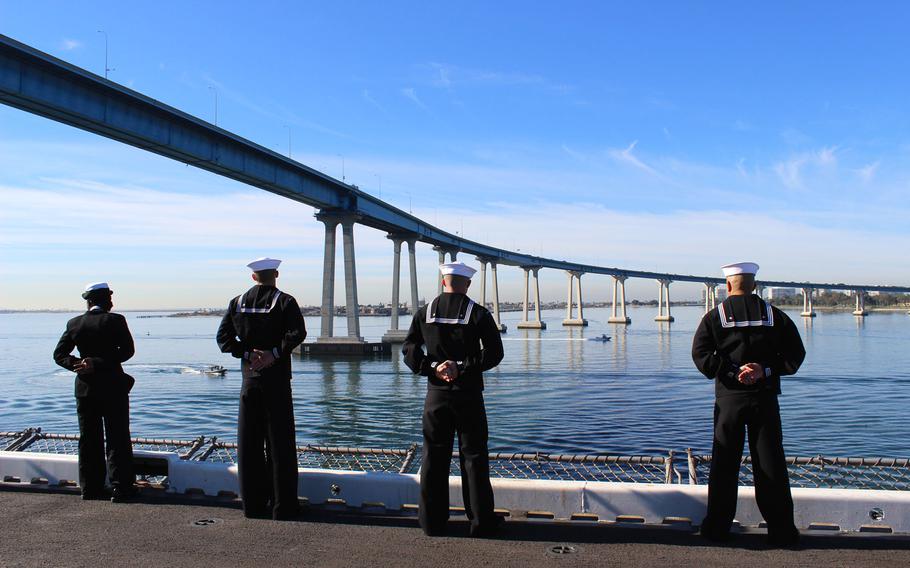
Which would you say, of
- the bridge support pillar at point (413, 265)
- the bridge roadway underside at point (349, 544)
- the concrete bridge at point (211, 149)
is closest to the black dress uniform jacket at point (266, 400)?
the bridge roadway underside at point (349, 544)

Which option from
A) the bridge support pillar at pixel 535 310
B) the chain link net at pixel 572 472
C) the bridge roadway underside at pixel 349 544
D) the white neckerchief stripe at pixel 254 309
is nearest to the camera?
the bridge roadway underside at pixel 349 544

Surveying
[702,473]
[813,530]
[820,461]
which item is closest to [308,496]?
[813,530]

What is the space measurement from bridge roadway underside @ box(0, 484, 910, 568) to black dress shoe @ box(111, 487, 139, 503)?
388 mm

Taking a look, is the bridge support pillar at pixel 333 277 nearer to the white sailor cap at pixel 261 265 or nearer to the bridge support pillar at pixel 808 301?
the white sailor cap at pixel 261 265

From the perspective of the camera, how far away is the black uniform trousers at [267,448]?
684 centimetres

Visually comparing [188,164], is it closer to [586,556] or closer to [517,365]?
[517,365]

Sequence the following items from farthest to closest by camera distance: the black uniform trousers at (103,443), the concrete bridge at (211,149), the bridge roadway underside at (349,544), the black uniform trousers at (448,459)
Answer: the concrete bridge at (211,149)
the black uniform trousers at (103,443)
the black uniform trousers at (448,459)
the bridge roadway underside at (349,544)

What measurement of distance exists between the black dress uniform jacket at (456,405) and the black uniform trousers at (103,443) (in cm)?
312

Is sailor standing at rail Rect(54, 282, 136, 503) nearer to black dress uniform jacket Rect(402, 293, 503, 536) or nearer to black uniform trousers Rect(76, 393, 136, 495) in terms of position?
black uniform trousers Rect(76, 393, 136, 495)

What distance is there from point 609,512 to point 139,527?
12.9 feet

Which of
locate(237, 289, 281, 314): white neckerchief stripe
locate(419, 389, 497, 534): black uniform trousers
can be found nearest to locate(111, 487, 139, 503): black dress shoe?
locate(237, 289, 281, 314): white neckerchief stripe

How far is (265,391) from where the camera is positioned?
700 centimetres

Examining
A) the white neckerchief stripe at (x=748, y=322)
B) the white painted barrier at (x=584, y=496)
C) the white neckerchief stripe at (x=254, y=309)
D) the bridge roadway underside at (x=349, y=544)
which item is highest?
the white neckerchief stripe at (x=254, y=309)

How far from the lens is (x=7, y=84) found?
33156 mm
